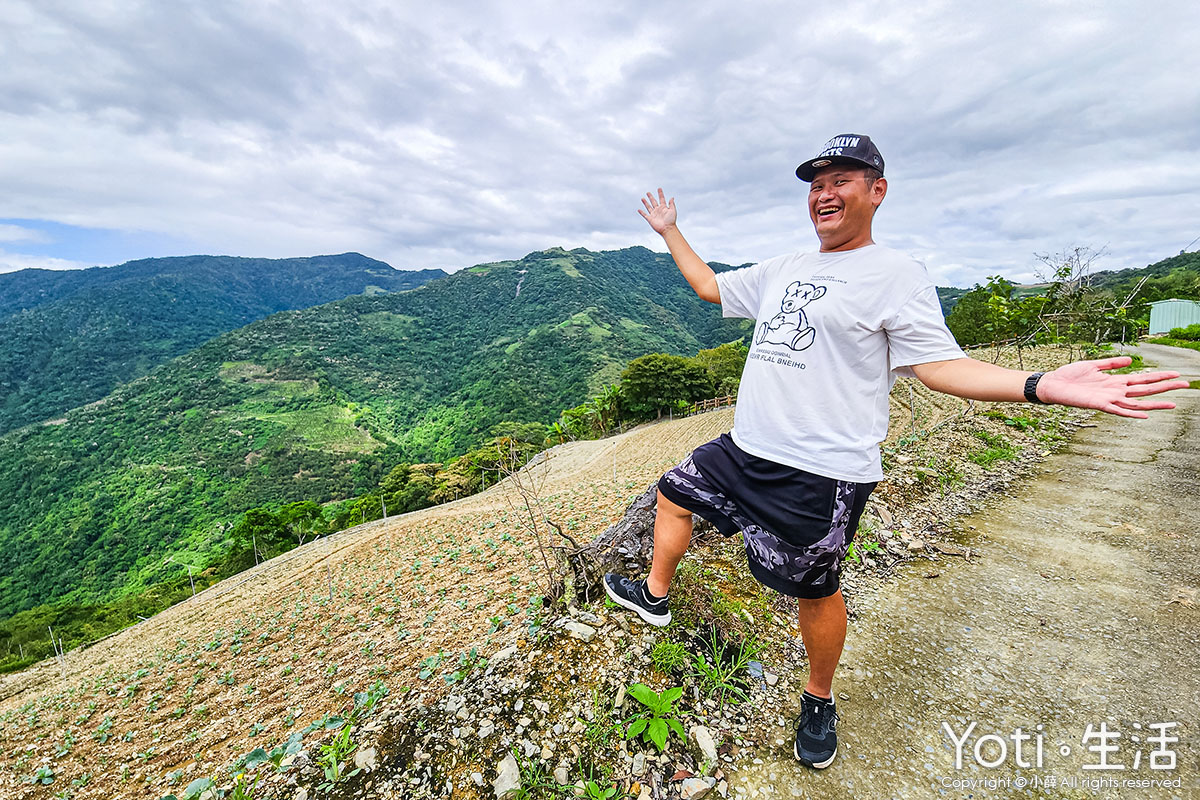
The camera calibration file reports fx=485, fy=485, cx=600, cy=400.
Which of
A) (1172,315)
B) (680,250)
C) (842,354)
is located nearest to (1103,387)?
(842,354)

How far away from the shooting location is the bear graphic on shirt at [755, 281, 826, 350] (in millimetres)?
1705

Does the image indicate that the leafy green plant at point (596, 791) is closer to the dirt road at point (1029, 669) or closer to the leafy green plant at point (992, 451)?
the dirt road at point (1029, 669)

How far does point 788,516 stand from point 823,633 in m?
0.50

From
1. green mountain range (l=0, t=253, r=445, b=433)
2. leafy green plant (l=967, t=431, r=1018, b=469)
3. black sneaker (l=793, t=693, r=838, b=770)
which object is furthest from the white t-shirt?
green mountain range (l=0, t=253, r=445, b=433)

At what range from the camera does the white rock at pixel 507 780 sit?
1761 millimetres

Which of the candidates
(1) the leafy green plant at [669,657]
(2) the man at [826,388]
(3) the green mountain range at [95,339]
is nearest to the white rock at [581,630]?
(1) the leafy green plant at [669,657]

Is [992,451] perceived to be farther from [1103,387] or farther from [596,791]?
[596,791]

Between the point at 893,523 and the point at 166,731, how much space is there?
6.81 metres

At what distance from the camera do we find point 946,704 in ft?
7.07

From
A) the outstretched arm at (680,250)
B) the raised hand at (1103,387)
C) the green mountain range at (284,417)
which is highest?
the outstretched arm at (680,250)

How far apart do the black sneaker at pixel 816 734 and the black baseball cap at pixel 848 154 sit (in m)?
2.00

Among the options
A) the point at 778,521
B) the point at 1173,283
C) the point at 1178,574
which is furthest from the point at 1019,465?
the point at 1173,283

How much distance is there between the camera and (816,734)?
6.14ft

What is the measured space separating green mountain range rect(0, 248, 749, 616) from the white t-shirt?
57108mm
